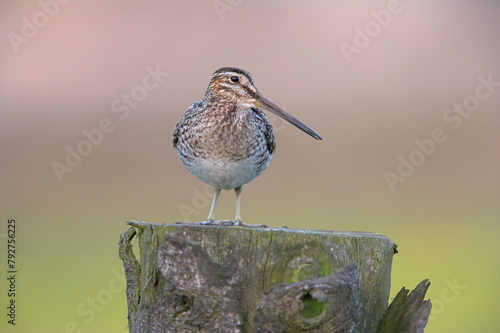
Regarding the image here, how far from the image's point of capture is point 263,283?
4250 millimetres

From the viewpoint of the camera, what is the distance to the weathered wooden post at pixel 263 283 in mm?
4051

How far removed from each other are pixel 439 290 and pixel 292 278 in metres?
7.26

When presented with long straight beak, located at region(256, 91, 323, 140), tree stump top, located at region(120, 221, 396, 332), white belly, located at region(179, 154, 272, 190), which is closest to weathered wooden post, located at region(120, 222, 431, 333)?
tree stump top, located at region(120, 221, 396, 332)

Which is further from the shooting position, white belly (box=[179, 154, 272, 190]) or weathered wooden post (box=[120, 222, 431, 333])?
white belly (box=[179, 154, 272, 190])

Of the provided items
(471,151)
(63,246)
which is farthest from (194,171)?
(471,151)

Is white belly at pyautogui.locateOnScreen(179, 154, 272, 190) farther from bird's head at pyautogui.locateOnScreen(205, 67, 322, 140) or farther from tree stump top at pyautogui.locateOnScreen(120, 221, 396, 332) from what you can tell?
tree stump top at pyautogui.locateOnScreen(120, 221, 396, 332)

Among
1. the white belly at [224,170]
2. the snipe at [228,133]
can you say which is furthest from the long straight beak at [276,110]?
the white belly at [224,170]

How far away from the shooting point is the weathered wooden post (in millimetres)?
4051

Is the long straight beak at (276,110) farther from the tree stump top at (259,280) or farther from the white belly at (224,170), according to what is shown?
the tree stump top at (259,280)

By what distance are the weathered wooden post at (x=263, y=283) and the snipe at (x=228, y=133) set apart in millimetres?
1615

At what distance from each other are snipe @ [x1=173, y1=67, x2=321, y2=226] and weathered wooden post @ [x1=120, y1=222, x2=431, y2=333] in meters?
1.62

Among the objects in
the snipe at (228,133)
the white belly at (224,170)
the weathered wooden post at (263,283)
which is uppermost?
the snipe at (228,133)

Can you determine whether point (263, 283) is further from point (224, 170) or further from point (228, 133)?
point (228, 133)

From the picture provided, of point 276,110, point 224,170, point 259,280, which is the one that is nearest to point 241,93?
point 276,110
